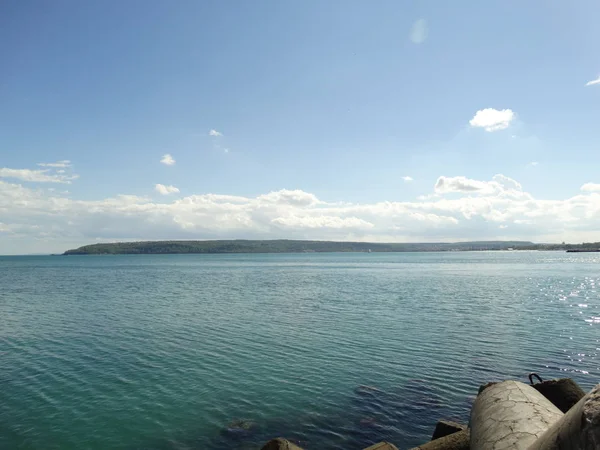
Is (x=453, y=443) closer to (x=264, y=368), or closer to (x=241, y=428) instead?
(x=241, y=428)

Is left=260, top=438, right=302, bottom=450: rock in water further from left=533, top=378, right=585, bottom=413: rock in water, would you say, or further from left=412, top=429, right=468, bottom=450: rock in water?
left=533, top=378, right=585, bottom=413: rock in water

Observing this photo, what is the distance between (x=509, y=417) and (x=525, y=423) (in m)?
0.62

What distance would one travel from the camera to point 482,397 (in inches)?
410

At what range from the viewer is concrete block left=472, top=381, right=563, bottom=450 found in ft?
24.9

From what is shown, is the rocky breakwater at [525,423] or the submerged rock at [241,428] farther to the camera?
the submerged rock at [241,428]

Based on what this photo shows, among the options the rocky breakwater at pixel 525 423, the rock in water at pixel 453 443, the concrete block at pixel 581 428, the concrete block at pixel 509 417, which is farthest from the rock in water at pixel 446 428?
the concrete block at pixel 581 428

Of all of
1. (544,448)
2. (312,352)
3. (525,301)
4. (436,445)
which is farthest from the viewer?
(525,301)

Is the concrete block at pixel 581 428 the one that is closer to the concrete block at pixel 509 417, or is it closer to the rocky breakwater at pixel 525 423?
the rocky breakwater at pixel 525 423

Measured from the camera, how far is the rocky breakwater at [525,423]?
188 inches

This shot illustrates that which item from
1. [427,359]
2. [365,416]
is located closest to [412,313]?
[427,359]

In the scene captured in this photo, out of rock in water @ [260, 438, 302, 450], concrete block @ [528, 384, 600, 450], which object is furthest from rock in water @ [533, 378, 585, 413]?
rock in water @ [260, 438, 302, 450]

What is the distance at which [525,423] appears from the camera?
794 centimetres

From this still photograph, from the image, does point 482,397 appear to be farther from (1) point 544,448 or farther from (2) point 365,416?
(2) point 365,416

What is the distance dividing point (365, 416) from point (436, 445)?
731cm
